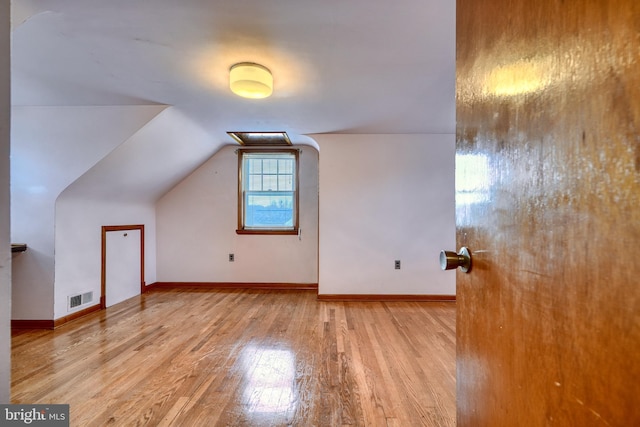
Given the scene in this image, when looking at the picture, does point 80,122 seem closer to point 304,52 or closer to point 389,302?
point 304,52

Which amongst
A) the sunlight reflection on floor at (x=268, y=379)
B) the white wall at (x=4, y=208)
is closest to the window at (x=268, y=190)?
the sunlight reflection on floor at (x=268, y=379)

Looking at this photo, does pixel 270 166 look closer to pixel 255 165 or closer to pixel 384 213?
pixel 255 165

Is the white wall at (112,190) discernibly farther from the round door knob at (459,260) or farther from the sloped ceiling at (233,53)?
the round door knob at (459,260)

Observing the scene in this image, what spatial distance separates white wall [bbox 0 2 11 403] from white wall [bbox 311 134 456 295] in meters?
2.94

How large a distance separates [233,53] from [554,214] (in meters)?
1.93

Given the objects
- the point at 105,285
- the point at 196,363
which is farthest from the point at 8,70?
the point at 105,285

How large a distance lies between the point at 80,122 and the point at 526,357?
3.50 m

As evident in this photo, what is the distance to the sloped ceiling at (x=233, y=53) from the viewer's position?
1.46 m

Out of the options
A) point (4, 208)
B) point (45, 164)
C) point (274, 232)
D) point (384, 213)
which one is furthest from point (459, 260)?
point (274, 232)

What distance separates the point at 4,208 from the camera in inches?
32.2

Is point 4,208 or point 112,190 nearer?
point 4,208

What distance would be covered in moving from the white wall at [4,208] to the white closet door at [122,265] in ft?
9.75

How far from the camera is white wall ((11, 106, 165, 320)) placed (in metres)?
2.59

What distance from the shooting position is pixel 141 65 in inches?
77.4
